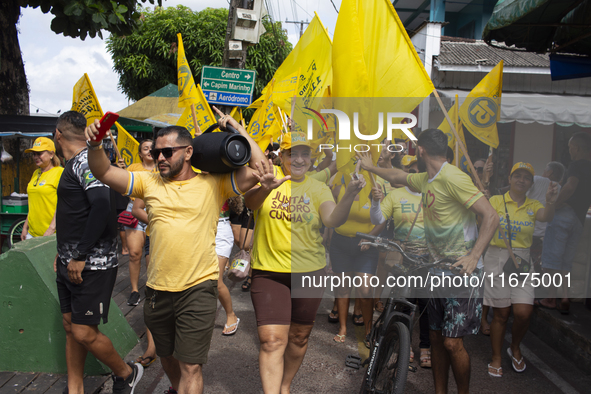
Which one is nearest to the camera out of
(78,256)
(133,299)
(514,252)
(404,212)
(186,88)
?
(78,256)

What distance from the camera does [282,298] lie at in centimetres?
305

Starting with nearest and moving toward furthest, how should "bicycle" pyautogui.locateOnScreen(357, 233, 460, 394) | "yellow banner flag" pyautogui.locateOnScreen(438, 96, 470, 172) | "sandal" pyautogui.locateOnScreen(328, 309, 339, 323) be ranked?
"bicycle" pyautogui.locateOnScreen(357, 233, 460, 394) < "yellow banner flag" pyautogui.locateOnScreen(438, 96, 470, 172) < "sandal" pyautogui.locateOnScreen(328, 309, 339, 323)

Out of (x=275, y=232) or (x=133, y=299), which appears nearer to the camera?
(x=275, y=232)

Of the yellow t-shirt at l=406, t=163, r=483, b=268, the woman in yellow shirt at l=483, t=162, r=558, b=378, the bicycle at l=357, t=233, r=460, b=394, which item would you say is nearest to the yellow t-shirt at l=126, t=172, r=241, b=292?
the bicycle at l=357, t=233, r=460, b=394

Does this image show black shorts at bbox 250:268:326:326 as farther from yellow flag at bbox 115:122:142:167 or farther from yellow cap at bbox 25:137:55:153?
yellow flag at bbox 115:122:142:167

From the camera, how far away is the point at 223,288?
4.47m

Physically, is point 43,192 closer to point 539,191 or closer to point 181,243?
point 181,243

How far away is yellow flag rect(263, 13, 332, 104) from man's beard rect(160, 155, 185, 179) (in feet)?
8.76

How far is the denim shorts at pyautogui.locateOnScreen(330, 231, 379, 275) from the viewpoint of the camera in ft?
13.3

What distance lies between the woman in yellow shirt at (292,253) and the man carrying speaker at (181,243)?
14.5 inches

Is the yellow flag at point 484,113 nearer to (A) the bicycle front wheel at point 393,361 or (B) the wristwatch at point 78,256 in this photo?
(A) the bicycle front wheel at point 393,361

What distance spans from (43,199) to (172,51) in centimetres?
2026

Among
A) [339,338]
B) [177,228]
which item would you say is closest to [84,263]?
[177,228]

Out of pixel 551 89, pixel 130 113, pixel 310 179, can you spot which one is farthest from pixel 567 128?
pixel 130 113
